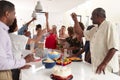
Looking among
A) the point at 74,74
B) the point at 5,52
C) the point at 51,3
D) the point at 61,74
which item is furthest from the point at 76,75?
the point at 51,3

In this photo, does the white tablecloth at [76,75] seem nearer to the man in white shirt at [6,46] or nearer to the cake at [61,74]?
the cake at [61,74]

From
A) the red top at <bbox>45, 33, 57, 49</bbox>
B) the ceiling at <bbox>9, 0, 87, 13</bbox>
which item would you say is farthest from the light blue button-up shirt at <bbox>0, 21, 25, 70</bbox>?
the ceiling at <bbox>9, 0, 87, 13</bbox>

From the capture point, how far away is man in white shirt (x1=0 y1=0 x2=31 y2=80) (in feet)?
4.69

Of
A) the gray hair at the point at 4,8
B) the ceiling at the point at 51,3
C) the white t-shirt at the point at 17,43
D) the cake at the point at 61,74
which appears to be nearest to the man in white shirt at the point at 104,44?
the cake at the point at 61,74

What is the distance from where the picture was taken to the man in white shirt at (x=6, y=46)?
1430 mm

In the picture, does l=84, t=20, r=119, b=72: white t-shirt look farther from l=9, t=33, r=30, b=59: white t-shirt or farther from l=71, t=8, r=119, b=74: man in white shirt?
l=9, t=33, r=30, b=59: white t-shirt

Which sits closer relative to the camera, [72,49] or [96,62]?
[96,62]

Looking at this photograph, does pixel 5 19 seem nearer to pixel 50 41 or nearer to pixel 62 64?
pixel 62 64

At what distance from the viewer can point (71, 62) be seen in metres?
2.34

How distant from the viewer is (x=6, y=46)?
147 cm

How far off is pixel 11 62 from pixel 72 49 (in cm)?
149

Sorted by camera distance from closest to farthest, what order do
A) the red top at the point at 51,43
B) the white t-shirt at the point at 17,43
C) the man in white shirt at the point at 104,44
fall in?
the white t-shirt at the point at 17,43, the man in white shirt at the point at 104,44, the red top at the point at 51,43

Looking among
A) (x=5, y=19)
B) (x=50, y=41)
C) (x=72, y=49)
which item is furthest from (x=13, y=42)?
(x=50, y=41)

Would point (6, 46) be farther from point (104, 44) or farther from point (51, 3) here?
point (51, 3)
